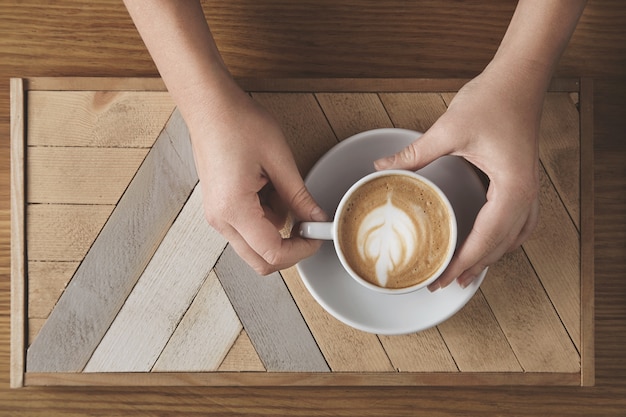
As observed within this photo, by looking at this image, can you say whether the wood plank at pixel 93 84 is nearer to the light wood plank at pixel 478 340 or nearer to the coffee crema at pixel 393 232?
the coffee crema at pixel 393 232

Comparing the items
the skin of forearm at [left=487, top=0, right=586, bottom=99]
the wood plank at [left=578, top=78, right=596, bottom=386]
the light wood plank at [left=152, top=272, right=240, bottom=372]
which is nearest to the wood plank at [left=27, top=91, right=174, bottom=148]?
the light wood plank at [left=152, top=272, right=240, bottom=372]

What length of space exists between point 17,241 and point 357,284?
0.44 metres

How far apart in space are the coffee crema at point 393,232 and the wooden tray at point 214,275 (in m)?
0.14

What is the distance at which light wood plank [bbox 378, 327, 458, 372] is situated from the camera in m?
0.77

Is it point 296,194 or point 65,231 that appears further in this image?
point 65,231

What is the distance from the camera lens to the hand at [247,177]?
2.05 ft

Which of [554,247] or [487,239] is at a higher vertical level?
[487,239]

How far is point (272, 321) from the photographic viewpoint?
770mm

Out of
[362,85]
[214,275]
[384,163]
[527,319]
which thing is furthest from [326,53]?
[527,319]

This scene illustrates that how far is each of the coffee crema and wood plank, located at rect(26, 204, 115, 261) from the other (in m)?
0.33

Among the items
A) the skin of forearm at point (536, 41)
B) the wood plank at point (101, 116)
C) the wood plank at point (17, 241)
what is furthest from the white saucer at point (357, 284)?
the wood plank at point (17, 241)

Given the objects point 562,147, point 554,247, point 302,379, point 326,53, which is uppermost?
point 326,53

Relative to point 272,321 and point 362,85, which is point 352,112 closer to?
point 362,85

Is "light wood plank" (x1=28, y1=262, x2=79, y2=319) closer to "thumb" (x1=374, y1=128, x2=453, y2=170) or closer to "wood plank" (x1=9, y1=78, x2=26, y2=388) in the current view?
"wood plank" (x1=9, y1=78, x2=26, y2=388)
